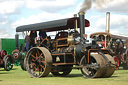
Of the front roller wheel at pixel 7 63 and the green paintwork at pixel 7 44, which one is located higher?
the green paintwork at pixel 7 44

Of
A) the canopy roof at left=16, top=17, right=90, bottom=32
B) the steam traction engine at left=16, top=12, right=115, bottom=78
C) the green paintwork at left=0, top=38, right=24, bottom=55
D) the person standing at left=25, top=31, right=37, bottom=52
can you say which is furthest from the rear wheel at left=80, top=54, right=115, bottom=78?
the green paintwork at left=0, top=38, right=24, bottom=55

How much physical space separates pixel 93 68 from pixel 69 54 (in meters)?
1.10

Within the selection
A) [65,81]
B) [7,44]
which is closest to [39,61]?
[65,81]

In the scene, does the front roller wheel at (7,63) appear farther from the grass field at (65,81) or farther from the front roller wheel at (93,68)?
the front roller wheel at (93,68)

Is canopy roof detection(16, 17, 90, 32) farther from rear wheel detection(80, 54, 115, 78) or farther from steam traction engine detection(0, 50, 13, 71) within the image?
steam traction engine detection(0, 50, 13, 71)

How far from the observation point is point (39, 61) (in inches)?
379

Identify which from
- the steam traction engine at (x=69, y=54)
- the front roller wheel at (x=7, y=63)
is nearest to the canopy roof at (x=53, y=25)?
the steam traction engine at (x=69, y=54)

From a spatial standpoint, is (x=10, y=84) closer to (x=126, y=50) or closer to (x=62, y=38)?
(x=62, y=38)

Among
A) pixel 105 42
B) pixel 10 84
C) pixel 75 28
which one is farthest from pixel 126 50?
pixel 10 84

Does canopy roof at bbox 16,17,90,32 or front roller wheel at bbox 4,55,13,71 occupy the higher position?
canopy roof at bbox 16,17,90,32

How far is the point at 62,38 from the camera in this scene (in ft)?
31.3

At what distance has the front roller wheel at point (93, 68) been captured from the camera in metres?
8.30

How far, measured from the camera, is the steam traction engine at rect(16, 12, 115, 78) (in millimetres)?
8562

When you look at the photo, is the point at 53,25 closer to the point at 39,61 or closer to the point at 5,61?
the point at 39,61
